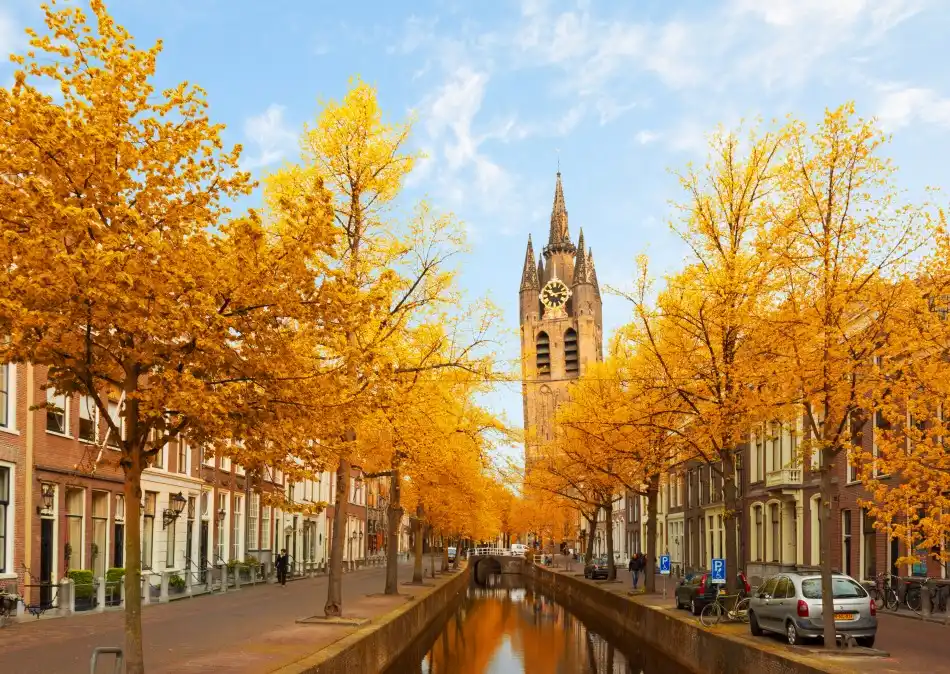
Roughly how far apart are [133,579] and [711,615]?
659 inches

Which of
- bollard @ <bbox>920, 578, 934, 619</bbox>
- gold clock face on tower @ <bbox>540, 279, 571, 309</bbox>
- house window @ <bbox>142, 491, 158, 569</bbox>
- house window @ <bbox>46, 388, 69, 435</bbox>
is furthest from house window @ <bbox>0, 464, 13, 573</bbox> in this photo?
gold clock face on tower @ <bbox>540, 279, 571, 309</bbox>

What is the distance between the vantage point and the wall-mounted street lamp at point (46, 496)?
26922 mm

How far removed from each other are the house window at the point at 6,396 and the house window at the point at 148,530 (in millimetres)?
10744

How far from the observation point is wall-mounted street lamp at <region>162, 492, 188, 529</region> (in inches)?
1378

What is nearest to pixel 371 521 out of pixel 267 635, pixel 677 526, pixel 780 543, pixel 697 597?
pixel 677 526

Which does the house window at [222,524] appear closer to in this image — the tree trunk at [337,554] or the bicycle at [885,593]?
the tree trunk at [337,554]

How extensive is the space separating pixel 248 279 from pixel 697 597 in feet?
67.9

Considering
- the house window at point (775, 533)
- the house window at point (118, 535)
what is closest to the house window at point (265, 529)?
the house window at point (118, 535)

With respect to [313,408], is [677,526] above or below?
below

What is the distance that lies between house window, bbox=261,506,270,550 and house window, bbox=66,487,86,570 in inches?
927

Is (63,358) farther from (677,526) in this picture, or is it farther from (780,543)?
(677,526)

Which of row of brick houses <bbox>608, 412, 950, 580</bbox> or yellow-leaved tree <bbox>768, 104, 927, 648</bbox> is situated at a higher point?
yellow-leaved tree <bbox>768, 104, 927, 648</bbox>

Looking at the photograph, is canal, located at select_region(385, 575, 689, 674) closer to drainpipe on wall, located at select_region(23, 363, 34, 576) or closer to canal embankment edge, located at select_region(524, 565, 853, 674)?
canal embankment edge, located at select_region(524, 565, 853, 674)

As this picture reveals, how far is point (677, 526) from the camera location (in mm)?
73125
